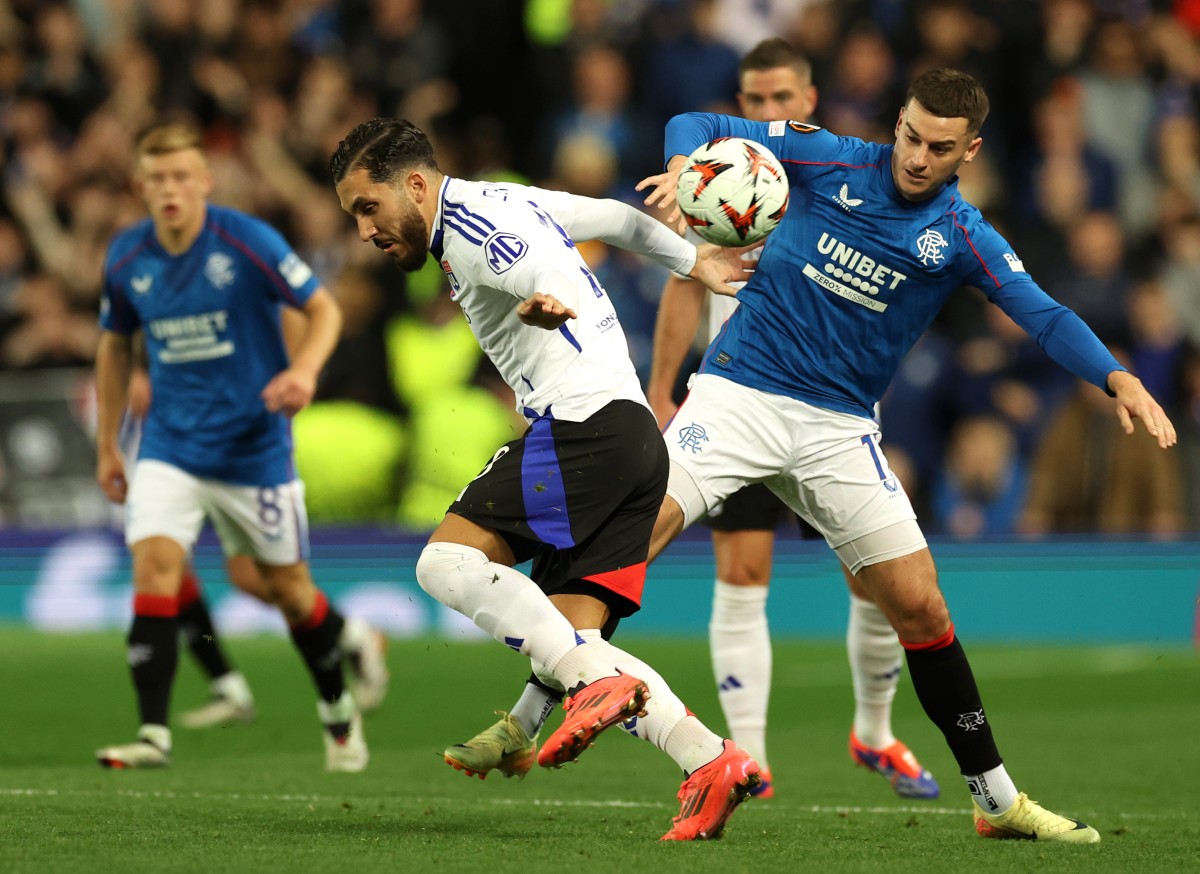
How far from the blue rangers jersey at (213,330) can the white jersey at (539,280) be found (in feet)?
9.18

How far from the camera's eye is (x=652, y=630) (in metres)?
13.7

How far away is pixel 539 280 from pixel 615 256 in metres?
9.25

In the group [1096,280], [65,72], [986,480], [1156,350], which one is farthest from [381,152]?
[65,72]

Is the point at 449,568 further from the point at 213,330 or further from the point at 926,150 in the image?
the point at 213,330

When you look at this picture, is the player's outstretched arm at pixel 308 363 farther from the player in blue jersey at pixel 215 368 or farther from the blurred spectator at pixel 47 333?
the blurred spectator at pixel 47 333

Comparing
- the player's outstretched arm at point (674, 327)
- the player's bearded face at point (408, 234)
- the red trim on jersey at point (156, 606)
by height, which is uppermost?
the player's bearded face at point (408, 234)

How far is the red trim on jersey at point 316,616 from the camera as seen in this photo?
8078 millimetres

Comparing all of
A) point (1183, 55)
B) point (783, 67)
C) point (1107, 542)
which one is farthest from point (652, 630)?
point (783, 67)

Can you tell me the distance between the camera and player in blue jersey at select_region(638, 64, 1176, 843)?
5730 mm

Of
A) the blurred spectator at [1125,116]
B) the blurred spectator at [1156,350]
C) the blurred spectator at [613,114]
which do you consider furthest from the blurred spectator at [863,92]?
the blurred spectator at [1156,350]

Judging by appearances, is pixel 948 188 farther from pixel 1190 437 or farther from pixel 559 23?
Answer: pixel 559 23

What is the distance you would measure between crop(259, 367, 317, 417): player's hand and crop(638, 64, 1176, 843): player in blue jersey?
1977 mm

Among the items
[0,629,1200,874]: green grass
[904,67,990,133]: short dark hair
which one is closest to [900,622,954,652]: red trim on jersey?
[0,629,1200,874]: green grass

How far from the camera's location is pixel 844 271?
19.7 ft
